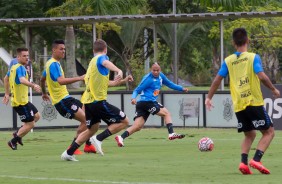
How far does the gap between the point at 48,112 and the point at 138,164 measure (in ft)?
46.3

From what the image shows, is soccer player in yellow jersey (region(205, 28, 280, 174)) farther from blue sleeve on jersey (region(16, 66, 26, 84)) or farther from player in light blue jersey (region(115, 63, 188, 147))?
player in light blue jersey (region(115, 63, 188, 147))

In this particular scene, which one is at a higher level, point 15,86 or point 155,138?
point 15,86

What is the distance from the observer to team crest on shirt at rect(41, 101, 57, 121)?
28.7 m

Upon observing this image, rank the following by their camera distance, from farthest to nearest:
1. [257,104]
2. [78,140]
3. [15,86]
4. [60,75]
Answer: [15,86] → [60,75] → [78,140] → [257,104]

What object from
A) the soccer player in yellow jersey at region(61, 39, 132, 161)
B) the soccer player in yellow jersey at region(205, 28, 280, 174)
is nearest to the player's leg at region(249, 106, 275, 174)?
the soccer player in yellow jersey at region(205, 28, 280, 174)

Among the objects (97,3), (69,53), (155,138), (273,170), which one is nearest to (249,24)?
(69,53)

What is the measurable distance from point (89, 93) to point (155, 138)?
7162 mm

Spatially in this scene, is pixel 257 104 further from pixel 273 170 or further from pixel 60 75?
pixel 60 75

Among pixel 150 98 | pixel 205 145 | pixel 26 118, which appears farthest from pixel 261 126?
pixel 150 98

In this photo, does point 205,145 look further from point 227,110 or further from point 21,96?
point 227,110

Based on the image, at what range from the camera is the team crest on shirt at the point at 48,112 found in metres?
28.7

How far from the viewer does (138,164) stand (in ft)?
49.0

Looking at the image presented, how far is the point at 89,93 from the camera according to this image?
1620 cm

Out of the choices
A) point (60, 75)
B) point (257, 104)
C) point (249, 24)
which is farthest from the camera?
point (249, 24)
